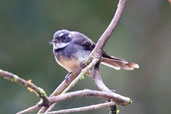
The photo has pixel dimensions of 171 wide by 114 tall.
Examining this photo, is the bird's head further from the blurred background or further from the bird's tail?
the blurred background

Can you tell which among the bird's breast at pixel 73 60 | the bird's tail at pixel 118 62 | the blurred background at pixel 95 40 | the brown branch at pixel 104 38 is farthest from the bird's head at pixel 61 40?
the blurred background at pixel 95 40

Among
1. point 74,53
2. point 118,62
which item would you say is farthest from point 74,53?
point 118,62

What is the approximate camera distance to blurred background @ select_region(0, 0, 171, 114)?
333 inches

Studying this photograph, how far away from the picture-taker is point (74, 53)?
4676 millimetres

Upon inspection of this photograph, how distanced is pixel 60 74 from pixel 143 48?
1627 millimetres

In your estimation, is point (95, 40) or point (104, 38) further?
point (95, 40)

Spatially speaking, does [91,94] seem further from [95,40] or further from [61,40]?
[95,40]

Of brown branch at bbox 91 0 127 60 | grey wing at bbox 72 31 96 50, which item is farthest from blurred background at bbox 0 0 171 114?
brown branch at bbox 91 0 127 60

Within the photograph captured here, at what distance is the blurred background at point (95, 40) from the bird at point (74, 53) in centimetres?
328

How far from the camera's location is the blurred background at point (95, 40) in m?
8.45

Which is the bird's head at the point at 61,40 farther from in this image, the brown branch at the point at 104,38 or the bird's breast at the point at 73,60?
the brown branch at the point at 104,38

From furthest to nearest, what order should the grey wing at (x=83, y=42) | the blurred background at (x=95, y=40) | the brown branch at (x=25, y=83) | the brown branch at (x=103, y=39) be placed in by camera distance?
the blurred background at (x=95, y=40) < the grey wing at (x=83, y=42) < the brown branch at (x=103, y=39) < the brown branch at (x=25, y=83)

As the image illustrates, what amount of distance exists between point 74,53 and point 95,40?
4.26 m

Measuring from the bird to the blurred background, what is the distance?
328cm
